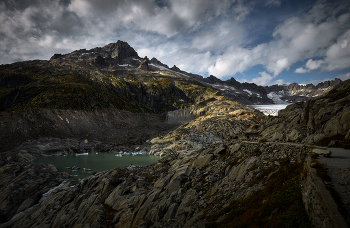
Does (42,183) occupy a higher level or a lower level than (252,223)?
lower

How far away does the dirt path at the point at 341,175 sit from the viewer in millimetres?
6966

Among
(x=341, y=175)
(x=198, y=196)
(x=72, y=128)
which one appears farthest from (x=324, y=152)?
(x=72, y=128)

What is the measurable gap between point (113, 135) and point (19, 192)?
3039 inches

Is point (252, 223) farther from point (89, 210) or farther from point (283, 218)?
point (89, 210)

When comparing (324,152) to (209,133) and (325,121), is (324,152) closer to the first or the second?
(325,121)

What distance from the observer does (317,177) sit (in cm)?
841

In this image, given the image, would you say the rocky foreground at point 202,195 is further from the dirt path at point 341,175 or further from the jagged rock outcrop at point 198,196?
the dirt path at point 341,175

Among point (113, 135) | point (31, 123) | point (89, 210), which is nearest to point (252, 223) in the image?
point (89, 210)

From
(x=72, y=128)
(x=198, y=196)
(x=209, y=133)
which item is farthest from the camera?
(x=72, y=128)

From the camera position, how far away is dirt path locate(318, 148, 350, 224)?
22.9 ft

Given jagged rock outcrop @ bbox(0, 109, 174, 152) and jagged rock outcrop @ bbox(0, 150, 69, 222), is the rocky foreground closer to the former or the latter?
jagged rock outcrop @ bbox(0, 150, 69, 222)

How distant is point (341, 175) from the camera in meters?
8.99

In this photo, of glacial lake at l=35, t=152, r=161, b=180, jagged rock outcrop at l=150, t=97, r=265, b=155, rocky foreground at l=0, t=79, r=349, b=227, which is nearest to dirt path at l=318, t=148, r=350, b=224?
rocky foreground at l=0, t=79, r=349, b=227

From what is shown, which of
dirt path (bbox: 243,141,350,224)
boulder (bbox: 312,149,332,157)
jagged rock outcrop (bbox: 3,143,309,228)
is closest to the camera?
dirt path (bbox: 243,141,350,224)
